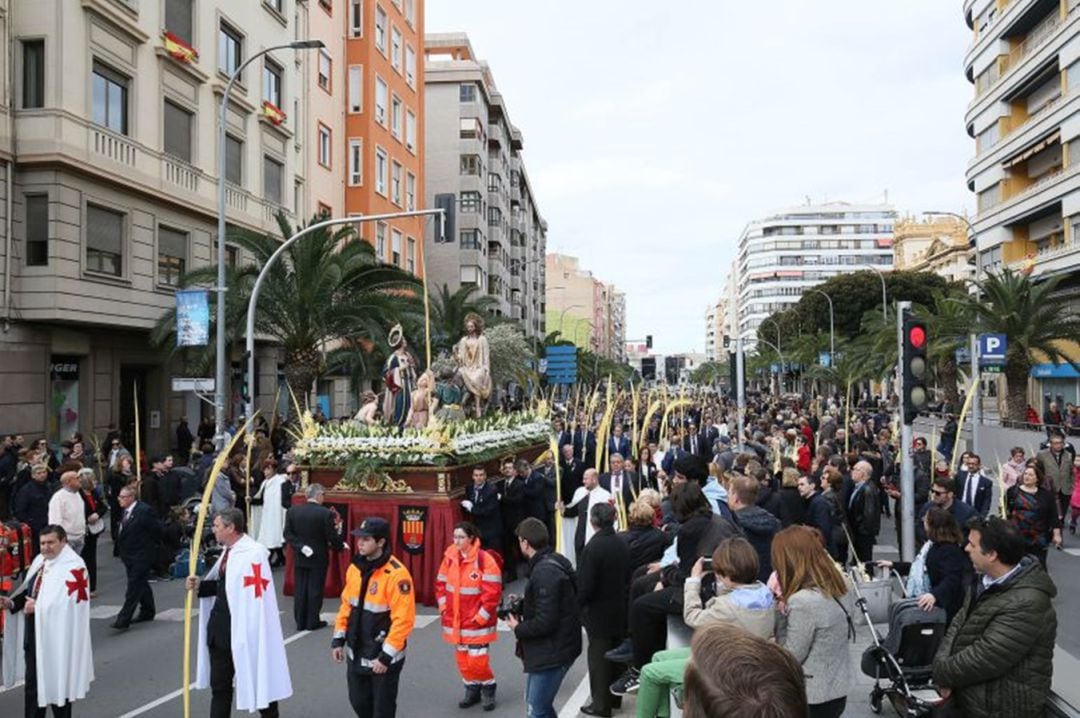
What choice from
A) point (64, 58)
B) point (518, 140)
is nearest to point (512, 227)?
Answer: point (518, 140)

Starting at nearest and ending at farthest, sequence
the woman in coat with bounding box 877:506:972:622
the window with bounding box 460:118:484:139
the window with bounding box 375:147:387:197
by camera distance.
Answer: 1. the woman in coat with bounding box 877:506:972:622
2. the window with bounding box 375:147:387:197
3. the window with bounding box 460:118:484:139

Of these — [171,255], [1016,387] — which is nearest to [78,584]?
[171,255]

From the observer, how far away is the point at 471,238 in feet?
202

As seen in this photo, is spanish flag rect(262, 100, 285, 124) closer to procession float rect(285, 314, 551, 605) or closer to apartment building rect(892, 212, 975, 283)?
procession float rect(285, 314, 551, 605)

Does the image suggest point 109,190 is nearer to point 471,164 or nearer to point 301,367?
point 301,367

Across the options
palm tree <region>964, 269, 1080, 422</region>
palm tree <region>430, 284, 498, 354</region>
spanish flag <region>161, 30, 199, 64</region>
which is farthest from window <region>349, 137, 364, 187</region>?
palm tree <region>964, 269, 1080, 422</region>

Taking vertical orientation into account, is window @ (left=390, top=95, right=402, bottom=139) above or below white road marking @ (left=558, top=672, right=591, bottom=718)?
above

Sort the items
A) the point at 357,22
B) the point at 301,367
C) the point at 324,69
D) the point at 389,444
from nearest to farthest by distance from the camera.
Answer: the point at 389,444, the point at 301,367, the point at 324,69, the point at 357,22

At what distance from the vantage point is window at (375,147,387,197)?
132ft

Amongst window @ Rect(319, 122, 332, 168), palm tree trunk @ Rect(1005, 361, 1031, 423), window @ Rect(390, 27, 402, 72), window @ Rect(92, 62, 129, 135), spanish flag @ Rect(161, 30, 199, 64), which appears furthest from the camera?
window @ Rect(390, 27, 402, 72)

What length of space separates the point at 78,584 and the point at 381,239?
3401cm

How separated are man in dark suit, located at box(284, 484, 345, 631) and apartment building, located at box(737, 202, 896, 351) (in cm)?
14116

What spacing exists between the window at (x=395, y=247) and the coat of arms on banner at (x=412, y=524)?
29949 millimetres

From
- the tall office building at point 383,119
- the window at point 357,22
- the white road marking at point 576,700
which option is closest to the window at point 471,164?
the tall office building at point 383,119
